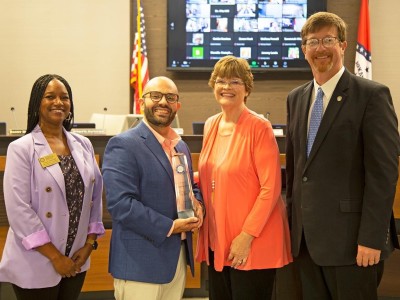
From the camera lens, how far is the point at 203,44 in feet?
23.1

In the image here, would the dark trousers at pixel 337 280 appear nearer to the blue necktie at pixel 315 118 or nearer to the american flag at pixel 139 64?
the blue necktie at pixel 315 118

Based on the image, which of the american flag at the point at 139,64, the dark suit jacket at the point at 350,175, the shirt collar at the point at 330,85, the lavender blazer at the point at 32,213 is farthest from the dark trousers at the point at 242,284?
the american flag at the point at 139,64

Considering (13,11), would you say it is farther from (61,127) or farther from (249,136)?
(249,136)

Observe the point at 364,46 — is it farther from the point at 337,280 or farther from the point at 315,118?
the point at 337,280

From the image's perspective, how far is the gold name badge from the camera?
2.09m

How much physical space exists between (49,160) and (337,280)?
1.29 metres

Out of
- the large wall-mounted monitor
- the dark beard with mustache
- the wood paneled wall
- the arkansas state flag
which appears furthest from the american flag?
the dark beard with mustache

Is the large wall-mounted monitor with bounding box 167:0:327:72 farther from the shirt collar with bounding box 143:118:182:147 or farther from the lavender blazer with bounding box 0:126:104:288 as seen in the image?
the lavender blazer with bounding box 0:126:104:288

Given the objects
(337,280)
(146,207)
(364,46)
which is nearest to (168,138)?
(146,207)

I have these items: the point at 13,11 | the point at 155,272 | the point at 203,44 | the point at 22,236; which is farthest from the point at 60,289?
the point at 13,11

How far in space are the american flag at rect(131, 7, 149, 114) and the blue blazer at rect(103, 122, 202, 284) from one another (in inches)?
192

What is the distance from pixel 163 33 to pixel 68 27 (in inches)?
53.2

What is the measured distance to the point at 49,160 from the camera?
6.93 ft

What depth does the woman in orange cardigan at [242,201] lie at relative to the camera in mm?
2158
